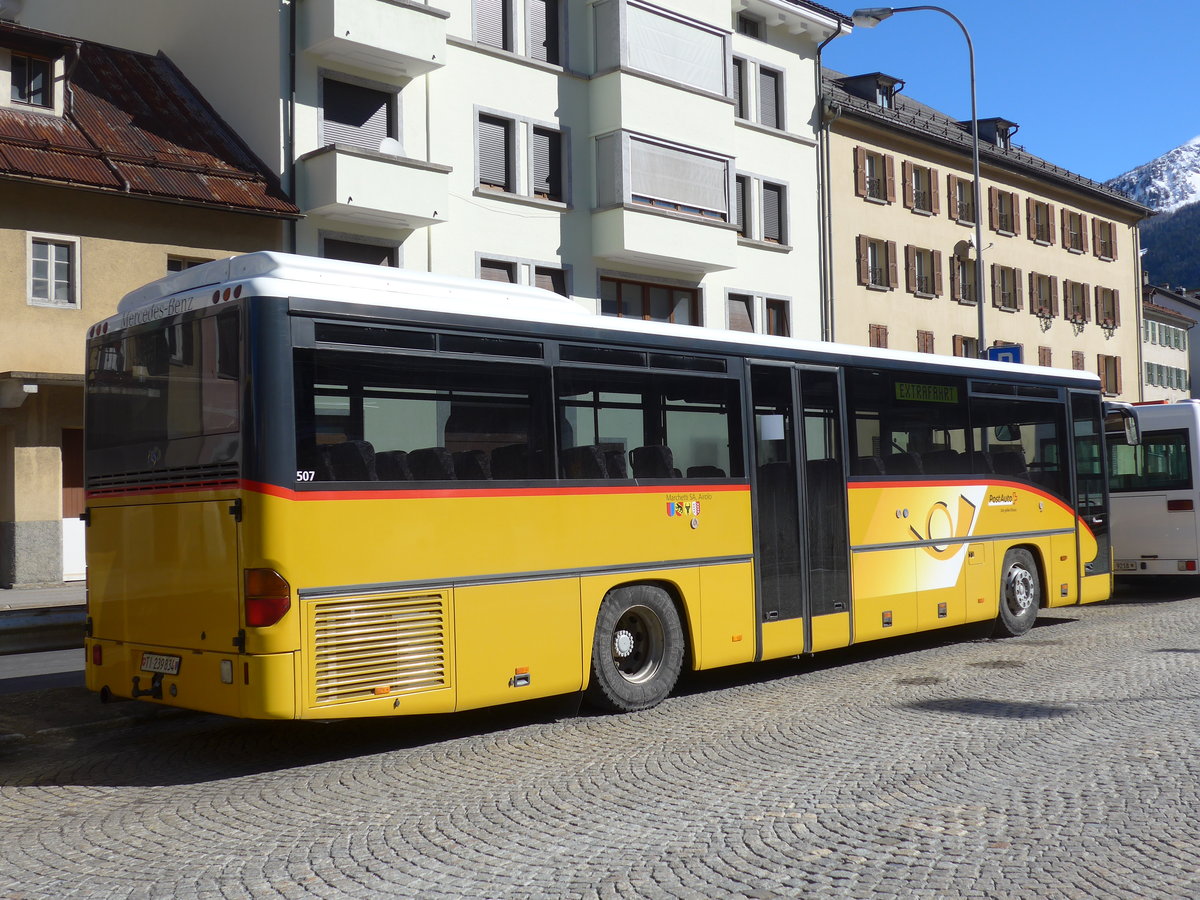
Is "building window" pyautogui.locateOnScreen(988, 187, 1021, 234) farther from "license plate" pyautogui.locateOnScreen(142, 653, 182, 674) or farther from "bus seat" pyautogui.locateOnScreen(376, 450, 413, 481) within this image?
"license plate" pyautogui.locateOnScreen(142, 653, 182, 674)

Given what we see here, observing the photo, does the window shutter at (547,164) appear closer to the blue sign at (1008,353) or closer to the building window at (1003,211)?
the blue sign at (1008,353)

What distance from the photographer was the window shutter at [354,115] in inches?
925

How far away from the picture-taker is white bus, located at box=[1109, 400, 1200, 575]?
61.2 feet

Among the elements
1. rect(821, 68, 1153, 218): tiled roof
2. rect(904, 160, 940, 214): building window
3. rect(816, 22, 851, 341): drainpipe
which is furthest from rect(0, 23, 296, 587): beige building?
rect(904, 160, 940, 214): building window

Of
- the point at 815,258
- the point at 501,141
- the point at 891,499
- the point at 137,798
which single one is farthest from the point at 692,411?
the point at 815,258

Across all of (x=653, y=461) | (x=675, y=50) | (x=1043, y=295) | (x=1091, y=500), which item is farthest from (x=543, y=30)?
(x=1043, y=295)

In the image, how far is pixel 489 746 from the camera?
850 centimetres

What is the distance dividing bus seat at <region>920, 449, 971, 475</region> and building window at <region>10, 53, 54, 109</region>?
16701 millimetres

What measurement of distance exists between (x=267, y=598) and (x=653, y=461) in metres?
3.48

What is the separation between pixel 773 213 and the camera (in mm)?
32688

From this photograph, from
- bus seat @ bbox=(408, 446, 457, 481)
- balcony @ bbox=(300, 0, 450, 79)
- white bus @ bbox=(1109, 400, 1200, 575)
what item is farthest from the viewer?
balcony @ bbox=(300, 0, 450, 79)

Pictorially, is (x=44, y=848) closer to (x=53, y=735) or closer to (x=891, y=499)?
(x=53, y=735)

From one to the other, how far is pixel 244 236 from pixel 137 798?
54.9 ft

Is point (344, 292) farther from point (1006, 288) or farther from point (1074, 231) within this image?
point (1074, 231)
